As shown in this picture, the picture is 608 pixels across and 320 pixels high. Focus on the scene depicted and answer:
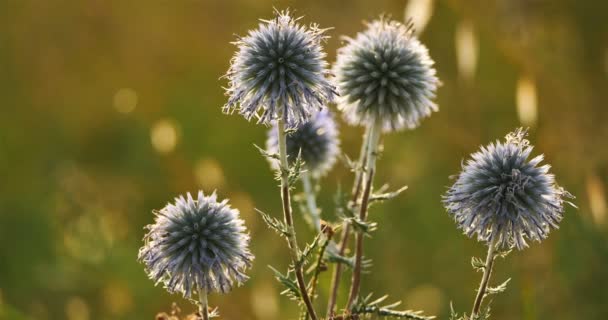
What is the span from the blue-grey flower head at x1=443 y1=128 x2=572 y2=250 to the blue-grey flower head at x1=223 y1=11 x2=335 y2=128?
40 cm

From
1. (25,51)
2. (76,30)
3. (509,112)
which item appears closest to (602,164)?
(509,112)

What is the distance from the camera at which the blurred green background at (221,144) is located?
166 inches

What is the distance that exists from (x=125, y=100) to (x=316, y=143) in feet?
9.04

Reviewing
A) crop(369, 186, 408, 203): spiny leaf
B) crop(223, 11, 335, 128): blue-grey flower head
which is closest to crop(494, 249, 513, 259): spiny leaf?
crop(369, 186, 408, 203): spiny leaf

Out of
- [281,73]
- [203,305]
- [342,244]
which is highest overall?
[281,73]

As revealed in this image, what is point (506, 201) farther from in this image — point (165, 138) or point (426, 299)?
point (426, 299)

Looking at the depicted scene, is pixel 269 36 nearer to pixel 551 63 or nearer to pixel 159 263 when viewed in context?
pixel 159 263

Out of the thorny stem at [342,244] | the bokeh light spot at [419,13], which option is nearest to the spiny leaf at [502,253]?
the thorny stem at [342,244]

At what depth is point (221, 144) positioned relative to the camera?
5.11 meters

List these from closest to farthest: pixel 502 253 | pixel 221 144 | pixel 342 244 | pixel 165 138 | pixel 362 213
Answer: pixel 502 253, pixel 362 213, pixel 342 244, pixel 165 138, pixel 221 144

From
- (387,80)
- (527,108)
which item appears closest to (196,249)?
(387,80)

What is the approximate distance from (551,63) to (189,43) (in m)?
2.79

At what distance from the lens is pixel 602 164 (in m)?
4.28

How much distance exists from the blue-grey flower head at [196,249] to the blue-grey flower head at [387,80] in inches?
23.7
